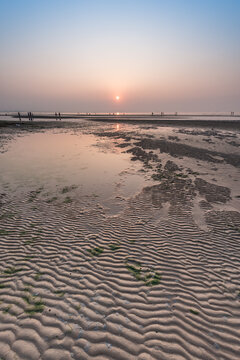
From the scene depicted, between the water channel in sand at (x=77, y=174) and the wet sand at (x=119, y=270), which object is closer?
the wet sand at (x=119, y=270)

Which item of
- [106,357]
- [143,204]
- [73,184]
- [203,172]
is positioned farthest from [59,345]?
[203,172]

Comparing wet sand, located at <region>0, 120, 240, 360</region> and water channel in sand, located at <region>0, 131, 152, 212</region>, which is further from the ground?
water channel in sand, located at <region>0, 131, 152, 212</region>

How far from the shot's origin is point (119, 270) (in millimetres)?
6172

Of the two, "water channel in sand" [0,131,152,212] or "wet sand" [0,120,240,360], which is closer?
"wet sand" [0,120,240,360]

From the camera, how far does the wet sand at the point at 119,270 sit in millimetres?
4168

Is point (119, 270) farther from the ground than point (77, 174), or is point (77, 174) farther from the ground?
point (77, 174)

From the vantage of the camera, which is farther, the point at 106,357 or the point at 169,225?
the point at 169,225

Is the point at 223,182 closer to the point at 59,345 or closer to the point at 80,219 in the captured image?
the point at 80,219

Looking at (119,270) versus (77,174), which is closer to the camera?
(119,270)

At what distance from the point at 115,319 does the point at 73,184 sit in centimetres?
1023

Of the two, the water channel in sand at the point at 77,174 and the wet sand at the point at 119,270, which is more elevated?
the water channel in sand at the point at 77,174

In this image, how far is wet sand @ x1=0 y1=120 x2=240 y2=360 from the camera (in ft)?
13.7

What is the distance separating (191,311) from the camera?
4828 millimetres

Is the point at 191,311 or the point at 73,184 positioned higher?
the point at 73,184
